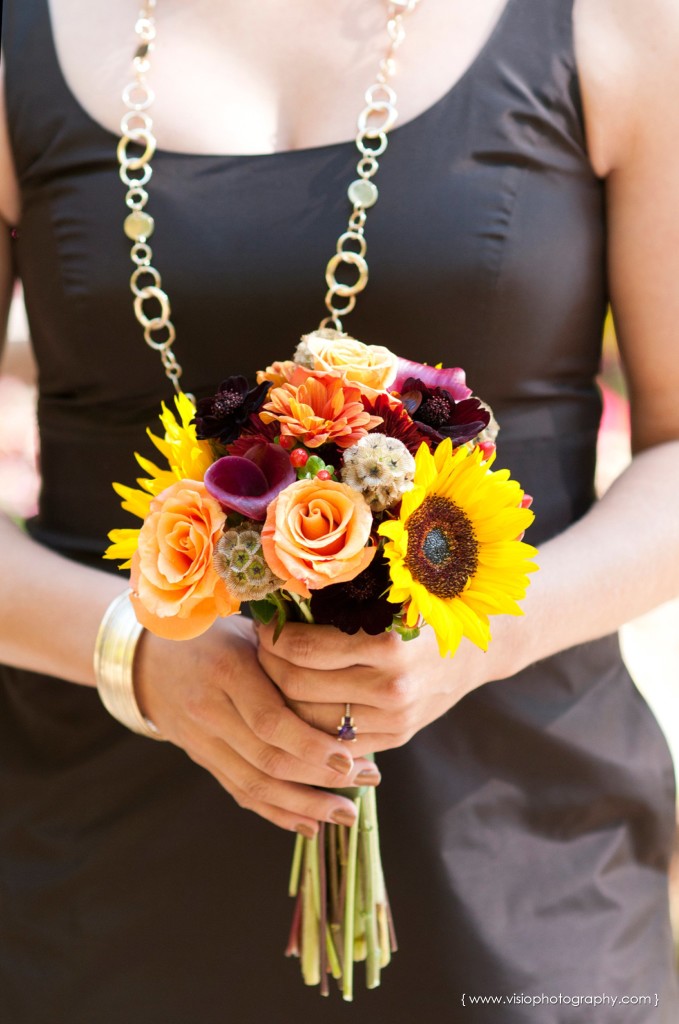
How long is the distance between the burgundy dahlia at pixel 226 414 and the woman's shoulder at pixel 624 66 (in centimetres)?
61

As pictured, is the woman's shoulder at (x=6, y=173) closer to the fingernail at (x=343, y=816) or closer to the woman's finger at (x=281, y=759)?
the woman's finger at (x=281, y=759)

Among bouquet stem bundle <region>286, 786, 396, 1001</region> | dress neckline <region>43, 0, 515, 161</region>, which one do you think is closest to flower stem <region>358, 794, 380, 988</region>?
bouquet stem bundle <region>286, 786, 396, 1001</region>

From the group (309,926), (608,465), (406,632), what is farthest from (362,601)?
(608,465)

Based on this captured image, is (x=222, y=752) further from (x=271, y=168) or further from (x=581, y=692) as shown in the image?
(x=271, y=168)

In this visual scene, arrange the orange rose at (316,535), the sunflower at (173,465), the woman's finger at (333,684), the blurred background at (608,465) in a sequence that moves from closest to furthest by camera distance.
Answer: the orange rose at (316,535) < the sunflower at (173,465) < the woman's finger at (333,684) < the blurred background at (608,465)

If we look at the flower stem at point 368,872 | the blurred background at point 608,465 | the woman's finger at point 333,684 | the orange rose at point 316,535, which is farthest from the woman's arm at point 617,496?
the blurred background at point 608,465

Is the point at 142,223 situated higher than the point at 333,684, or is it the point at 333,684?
the point at 142,223

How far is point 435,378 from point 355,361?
9 cm

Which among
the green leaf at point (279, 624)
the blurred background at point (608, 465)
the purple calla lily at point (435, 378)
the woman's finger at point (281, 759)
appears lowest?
the blurred background at point (608, 465)

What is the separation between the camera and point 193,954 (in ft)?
4.16

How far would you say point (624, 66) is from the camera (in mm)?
1139

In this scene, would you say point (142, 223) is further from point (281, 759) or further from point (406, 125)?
point (281, 759)

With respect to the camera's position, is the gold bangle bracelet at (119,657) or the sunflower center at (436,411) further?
the gold bangle bracelet at (119,657)

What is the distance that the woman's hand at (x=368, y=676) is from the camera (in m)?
0.96
